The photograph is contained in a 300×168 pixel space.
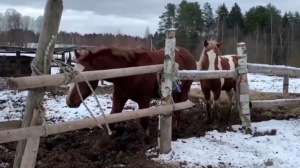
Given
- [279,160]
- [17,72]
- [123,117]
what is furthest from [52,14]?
[17,72]

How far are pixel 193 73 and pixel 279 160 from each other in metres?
1.62

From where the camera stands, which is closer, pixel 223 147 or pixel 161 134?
pixel 161 134

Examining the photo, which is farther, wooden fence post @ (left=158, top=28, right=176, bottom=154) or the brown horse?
the brown horse

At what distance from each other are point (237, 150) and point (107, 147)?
1.78 m

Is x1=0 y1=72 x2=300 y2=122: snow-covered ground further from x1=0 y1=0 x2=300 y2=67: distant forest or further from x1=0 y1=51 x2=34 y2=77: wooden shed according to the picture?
x1=0 y1=0 x2=300 y2=67: distant forest

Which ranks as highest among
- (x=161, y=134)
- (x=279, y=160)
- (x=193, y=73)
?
(x=193, y=73)

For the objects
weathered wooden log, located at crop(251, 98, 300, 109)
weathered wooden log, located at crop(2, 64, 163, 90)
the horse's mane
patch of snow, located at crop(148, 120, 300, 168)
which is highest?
the horse's mane

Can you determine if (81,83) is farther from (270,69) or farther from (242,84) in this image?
(270,69)

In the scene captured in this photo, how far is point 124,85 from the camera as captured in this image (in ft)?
18.1

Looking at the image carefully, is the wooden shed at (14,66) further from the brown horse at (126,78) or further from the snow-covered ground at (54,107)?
the brown horse at (126,78)

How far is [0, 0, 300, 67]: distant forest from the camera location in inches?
1688

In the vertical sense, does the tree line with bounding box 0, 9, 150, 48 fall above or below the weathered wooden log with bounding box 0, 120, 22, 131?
above

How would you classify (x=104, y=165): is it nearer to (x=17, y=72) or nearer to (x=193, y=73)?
(x=193, y=73)

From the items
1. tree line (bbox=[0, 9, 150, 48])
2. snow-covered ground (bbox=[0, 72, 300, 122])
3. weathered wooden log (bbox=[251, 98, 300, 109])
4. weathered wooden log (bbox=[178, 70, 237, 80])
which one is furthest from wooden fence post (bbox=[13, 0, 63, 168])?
tree line (bbox=[0, 9, 150, 48])
